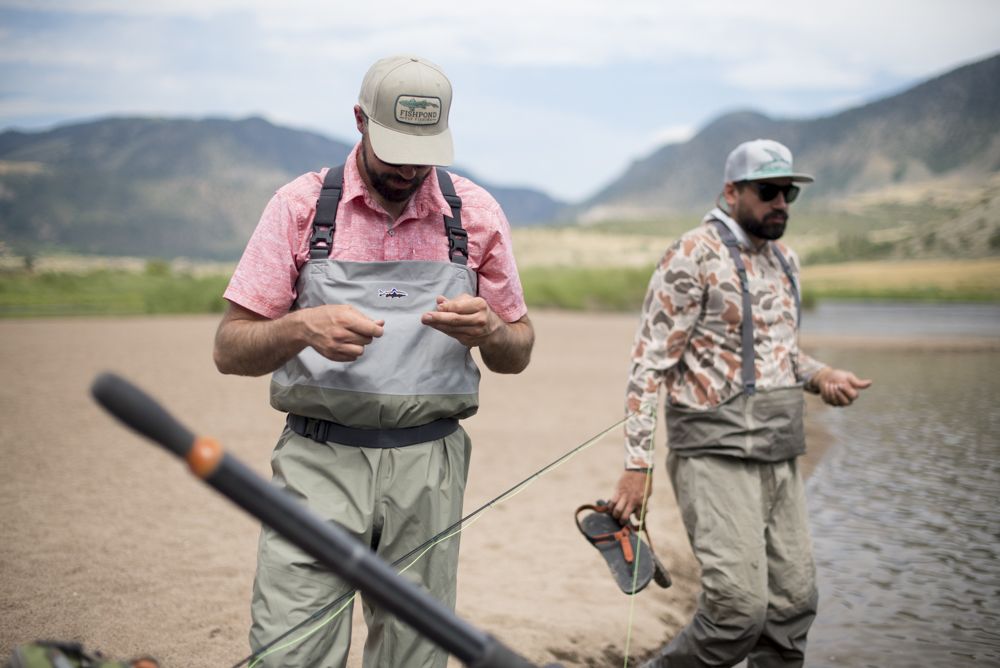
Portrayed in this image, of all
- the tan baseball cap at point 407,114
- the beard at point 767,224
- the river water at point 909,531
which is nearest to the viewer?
the tan baseball cap at point 407,114

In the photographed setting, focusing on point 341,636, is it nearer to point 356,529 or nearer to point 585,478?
point 356,529

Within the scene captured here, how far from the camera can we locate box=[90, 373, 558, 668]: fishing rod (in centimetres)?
149

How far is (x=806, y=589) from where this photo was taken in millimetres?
4395

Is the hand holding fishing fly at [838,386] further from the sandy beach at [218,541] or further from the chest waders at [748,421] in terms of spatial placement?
the sandy beach at [218,541]

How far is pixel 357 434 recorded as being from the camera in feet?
10.0

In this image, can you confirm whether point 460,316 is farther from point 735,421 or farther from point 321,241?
point 735,421

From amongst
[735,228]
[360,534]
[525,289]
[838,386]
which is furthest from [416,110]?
[525,289]

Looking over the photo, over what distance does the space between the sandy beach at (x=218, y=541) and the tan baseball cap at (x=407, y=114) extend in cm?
164

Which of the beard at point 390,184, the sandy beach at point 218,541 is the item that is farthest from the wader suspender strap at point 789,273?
the beard at point 390,184

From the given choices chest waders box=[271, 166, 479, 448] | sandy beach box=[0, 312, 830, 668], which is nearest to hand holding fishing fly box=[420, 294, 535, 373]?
chest waders box=[271, 166, 479, 448]

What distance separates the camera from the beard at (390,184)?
3.02 m

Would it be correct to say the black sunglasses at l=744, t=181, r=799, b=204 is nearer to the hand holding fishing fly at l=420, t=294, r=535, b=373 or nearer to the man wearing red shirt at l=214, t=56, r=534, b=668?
the hand holding fishing fly at l=420, t=294, r=535, b=373

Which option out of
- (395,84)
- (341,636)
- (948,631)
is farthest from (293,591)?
(948,631)

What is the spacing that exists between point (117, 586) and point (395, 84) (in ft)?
16.5
